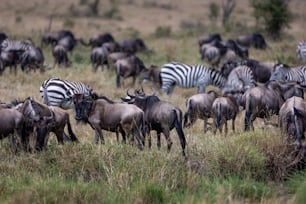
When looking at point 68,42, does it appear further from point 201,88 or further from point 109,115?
point 109,115

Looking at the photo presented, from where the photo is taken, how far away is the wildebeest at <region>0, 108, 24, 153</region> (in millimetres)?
9242

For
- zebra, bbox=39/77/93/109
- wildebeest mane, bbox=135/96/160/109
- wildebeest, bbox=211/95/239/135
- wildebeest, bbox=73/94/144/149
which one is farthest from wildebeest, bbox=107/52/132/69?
wildebeest, bbox=73/94/144/149

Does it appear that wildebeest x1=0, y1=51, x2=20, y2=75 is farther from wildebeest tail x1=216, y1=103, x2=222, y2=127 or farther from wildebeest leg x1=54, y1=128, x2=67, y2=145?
wildebeest leg x1=54, y1=128, x2=67, y2=145

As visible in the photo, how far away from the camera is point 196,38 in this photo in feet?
102

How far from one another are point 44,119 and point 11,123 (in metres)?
0.47

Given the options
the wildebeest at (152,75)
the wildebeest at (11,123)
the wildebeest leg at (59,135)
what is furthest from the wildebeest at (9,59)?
the wildebeest at (11,123)

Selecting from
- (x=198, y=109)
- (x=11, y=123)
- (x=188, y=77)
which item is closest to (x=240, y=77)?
(x=188, y=77)

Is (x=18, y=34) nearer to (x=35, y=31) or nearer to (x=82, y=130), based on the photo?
(x=35, y=31)

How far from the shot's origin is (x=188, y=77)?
18.0 m

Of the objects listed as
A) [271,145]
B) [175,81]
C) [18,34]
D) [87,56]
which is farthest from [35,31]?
[271,145]

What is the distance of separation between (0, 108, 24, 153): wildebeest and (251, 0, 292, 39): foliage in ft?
70.5

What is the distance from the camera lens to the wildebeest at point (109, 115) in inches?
392

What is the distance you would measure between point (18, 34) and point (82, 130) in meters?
18.7

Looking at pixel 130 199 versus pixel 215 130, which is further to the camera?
pixel 215 130
